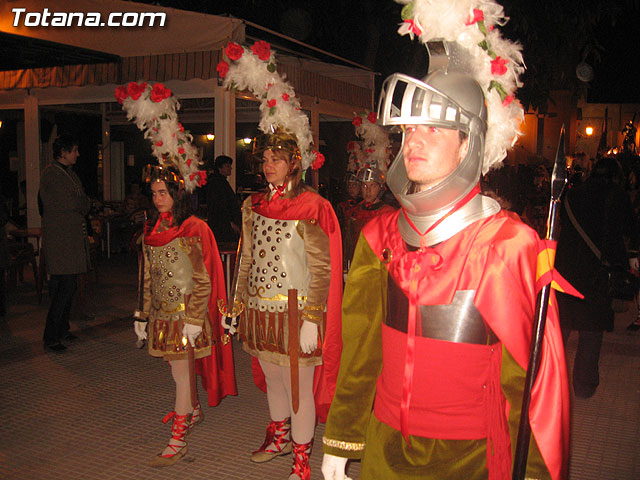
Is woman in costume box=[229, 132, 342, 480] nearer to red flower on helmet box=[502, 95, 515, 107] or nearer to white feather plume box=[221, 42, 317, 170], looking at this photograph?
white feather plume box=[221, 42, 317, 170]

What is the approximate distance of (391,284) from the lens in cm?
193

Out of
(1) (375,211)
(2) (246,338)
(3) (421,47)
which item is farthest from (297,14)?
(2) (246,338)

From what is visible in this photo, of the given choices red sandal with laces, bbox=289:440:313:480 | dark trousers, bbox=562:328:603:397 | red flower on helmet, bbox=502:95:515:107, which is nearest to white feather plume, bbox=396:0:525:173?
red flower on helmet, bbox=502:95:515:107

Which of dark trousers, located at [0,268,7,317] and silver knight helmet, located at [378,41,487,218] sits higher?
silver knight helmet, located at [378,41,487,218]

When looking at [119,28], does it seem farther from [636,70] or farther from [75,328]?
[636,70]

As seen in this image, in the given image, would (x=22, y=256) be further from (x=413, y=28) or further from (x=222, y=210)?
(x=413, y=28)

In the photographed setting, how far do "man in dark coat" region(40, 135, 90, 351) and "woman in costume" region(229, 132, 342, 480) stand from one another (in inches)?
124

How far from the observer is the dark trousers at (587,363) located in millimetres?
4771

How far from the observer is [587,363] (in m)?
4.83

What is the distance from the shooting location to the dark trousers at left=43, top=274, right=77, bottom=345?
5969mm

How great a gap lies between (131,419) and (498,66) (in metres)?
3.70

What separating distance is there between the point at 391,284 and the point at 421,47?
10.5 m

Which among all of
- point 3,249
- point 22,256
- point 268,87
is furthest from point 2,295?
point 268,87

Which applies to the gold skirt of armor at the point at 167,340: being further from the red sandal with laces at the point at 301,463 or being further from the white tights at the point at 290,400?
the red sandal with laces at the point at 301,463
